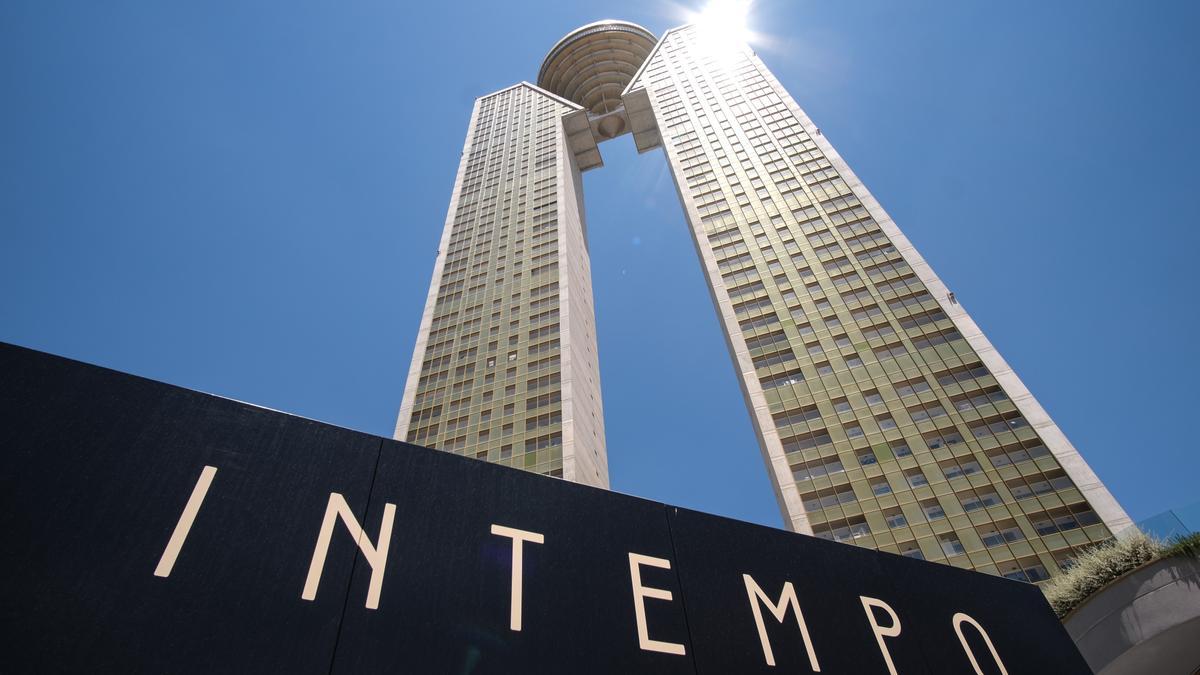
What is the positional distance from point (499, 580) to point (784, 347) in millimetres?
36893

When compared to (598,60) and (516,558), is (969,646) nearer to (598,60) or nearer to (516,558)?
(516,558)

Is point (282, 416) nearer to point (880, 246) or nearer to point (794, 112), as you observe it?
point (880, 246)

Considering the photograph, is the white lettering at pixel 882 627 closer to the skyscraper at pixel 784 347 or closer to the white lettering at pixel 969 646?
the white lettering at pixel 969 646

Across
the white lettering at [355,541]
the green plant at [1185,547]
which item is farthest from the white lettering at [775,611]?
the green plant at [1185,547]

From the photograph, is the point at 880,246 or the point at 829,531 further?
the point at 880,246

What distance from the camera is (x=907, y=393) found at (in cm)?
3422

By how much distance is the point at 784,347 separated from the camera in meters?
38.8

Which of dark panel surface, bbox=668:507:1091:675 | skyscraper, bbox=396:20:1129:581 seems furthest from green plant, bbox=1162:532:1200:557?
skyscraper, bbox=396:20:1129:581

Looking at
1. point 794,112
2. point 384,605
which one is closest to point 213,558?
point 384,605

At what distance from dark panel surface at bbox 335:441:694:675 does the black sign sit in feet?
0.04

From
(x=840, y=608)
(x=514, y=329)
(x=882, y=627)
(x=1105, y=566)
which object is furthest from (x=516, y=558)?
(x=514, y=329)

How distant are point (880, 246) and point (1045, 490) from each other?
19.3m

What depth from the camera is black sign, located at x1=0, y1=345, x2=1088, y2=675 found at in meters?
2.99

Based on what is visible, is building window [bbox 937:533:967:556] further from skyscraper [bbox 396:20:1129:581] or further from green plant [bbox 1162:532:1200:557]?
green plant [bbox 1162:532:1200:557]
